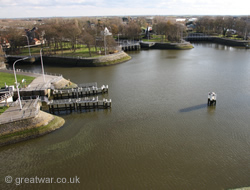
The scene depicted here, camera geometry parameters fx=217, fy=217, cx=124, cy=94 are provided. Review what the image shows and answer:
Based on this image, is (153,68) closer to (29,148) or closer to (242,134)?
(242,134)

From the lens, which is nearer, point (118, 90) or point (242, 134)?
point (242, 134)

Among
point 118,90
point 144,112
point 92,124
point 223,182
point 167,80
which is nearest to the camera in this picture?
point 223,182

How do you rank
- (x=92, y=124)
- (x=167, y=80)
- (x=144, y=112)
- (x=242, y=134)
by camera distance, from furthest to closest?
(x=167, y=80)
(x=144, y=112)
(x=92, y=124)
(x=242, y=134)

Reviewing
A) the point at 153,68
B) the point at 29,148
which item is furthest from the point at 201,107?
the point at 153,68

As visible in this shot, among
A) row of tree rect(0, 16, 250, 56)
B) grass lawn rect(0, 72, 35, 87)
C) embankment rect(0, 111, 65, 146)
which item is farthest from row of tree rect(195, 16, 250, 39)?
embankment rect(0, 111, 65, 146)

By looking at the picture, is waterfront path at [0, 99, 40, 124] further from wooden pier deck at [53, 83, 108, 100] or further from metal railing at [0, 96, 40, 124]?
wooden pier deck at [53, 83, 108, 100]

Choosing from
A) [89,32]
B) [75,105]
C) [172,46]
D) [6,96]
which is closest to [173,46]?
[172,46]

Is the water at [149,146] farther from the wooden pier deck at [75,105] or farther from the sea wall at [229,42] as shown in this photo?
the sea wall at [229,42]
